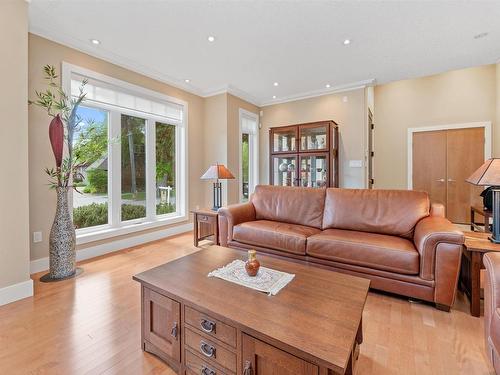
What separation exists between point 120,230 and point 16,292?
1408 millimetres

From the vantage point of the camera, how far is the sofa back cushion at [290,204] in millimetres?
2953

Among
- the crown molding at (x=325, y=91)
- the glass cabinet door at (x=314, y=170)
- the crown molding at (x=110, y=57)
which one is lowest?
the glass cabinet door at (x=314, y=170)

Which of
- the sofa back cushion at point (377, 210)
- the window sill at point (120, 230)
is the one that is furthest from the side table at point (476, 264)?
the window sill at point (120, 230)

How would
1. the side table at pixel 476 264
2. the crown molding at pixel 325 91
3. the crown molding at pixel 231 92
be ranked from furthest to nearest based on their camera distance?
the crown molding at pixel 231 92, the crown molding at pixel 325 91, the side table at pixel 476 264

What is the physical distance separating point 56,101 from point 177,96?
1876 mm

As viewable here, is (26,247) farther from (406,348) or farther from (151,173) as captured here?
(406,348)

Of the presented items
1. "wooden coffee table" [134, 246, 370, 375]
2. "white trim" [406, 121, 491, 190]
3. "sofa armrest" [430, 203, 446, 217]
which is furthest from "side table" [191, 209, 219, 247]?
"white trim" [406, 121, 491, 190]

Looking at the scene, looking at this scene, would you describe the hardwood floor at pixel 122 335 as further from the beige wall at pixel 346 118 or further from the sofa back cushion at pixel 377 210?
the beige wall at pixel 346 118

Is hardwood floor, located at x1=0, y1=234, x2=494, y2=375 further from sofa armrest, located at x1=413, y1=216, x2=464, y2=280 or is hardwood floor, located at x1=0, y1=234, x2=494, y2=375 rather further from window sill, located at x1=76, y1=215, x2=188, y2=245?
window sill, located at x1=76, y1=215, x2=188, y2=245

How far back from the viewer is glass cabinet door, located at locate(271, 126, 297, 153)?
4598 millimetres

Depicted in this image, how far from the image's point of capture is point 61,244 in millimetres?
2479

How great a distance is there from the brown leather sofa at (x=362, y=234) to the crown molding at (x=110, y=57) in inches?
93.1

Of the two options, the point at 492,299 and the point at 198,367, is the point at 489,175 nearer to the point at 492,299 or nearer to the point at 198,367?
the point at 492,299

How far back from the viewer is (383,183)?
527 cm
